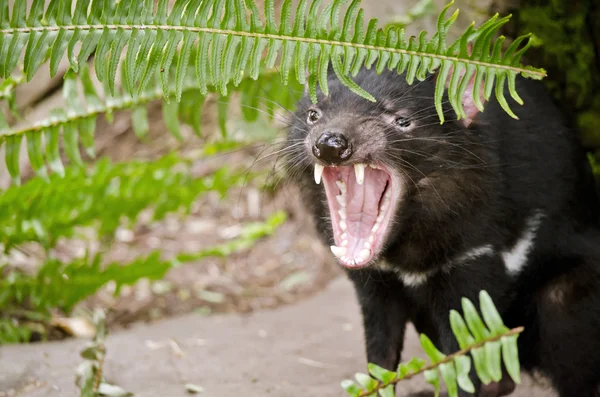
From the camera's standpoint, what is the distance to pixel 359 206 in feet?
10.4

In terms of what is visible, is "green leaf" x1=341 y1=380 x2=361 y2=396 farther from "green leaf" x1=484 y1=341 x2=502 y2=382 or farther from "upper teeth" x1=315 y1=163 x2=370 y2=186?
"upper teeth" x1=315 y1=163 x2=370 y2=186

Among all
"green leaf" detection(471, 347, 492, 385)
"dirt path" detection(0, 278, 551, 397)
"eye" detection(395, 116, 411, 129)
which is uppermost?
"eye" detection(395, 116, 411, 129)

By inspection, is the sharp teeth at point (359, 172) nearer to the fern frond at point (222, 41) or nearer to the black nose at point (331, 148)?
the black nose at point (331, 148)

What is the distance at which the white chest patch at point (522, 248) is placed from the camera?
129 inches

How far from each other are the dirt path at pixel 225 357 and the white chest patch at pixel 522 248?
0.65 m

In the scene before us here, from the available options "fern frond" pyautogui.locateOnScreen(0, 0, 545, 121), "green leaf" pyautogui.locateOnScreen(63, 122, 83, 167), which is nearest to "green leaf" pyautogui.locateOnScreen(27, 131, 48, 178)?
"green leaf" pyautogui.locateOnScreen(63, 122, 83, 167)

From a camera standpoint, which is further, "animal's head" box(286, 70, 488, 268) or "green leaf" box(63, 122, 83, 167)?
"green leaf" box(63, 122, 83, 167)

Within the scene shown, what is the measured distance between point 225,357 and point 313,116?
1.55 meters

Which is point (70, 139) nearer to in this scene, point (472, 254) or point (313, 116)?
point (313, 116)

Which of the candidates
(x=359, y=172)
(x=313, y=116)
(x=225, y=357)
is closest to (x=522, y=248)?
(x=359, y=172)

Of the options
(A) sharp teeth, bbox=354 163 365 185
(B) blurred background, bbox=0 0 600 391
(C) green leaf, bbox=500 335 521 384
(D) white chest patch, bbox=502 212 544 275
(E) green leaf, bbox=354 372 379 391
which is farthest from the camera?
(B) blurred background, bbox=0 0 600 391

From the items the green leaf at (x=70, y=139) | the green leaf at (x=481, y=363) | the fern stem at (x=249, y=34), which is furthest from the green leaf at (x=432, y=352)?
the green leaf at (x=70, y=139)

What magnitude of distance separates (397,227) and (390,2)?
2.04 meters

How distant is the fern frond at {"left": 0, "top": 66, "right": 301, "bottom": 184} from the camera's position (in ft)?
12.1
